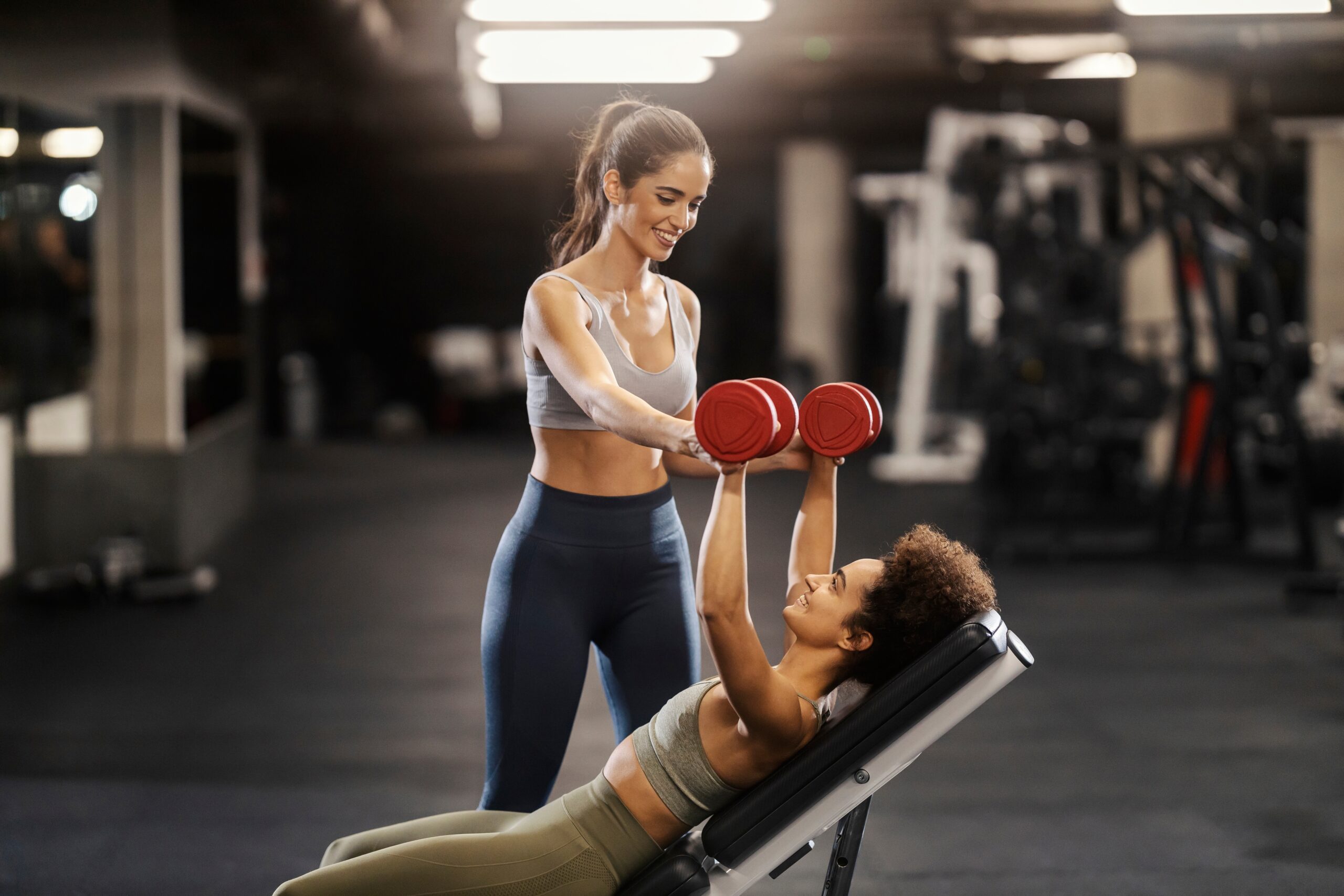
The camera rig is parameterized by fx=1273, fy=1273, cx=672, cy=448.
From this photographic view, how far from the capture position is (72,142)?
503 centimetres

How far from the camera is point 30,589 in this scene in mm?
4941

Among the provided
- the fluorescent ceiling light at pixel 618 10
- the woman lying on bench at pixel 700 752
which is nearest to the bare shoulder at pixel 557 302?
the woman lying on bench at pixel 700 752

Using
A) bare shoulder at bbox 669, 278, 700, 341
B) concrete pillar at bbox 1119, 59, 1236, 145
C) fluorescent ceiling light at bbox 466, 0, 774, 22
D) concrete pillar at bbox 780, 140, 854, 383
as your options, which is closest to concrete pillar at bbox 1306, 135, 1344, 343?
concrete pillar at bbox 1119, 59, 1236, 145

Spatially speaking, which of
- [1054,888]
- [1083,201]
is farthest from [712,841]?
[1083,201]

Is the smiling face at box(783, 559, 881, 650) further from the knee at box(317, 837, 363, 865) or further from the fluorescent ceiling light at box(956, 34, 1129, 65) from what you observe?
the fluorescent ceiling light at box(956, 34, 1129, 65)

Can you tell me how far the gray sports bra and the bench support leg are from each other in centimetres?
21

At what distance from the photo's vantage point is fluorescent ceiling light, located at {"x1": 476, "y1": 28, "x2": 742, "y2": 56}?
20.5 feet

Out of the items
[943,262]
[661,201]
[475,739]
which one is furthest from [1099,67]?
[661,201]

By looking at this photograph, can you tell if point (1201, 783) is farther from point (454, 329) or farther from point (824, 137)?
point (454, 329)

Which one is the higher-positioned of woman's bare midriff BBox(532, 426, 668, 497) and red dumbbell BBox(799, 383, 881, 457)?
red dumbbell BBox(799, 383, 881, 457)

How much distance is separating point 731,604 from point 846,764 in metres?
0.27

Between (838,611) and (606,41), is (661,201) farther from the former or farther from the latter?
(606,41)

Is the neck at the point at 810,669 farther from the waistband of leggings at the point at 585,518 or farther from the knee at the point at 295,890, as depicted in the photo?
the knee at the point at 295,890

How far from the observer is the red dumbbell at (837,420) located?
1.63m
